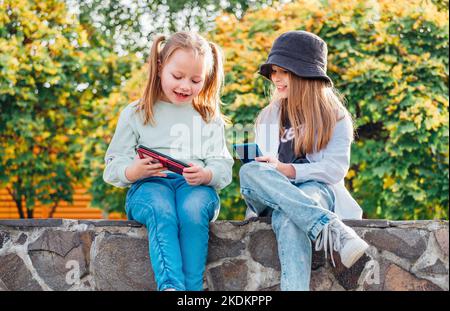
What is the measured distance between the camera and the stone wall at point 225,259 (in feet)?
9.96

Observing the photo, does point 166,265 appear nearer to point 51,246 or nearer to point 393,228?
point 51,246

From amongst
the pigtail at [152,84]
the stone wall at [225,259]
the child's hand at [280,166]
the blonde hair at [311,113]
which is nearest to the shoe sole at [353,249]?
the stone wall at [225,259]

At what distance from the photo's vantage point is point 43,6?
24.8 ft

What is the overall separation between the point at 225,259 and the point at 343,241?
1.96ft

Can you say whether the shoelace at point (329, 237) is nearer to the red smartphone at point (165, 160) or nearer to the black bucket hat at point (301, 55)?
the red smartphone at point (165, 160)

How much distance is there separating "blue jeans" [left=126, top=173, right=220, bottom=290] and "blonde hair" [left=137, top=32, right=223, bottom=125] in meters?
0.37

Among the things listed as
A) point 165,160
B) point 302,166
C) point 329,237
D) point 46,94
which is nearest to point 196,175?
point 165,160

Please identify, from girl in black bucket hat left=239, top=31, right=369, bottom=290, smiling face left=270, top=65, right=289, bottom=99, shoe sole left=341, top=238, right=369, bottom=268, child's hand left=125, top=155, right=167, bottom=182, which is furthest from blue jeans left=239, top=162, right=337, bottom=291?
smiling face left=270, top=65, right=289, bottom=99

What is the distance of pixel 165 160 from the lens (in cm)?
280

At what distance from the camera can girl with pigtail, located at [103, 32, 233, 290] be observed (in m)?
2.79

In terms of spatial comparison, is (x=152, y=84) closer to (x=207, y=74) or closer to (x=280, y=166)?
(x=207, y=74)

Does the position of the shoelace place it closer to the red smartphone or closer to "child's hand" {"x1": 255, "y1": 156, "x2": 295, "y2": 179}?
"child's hand" {"x1": 255, "y1": 156, "x2": 295, "y2": 179}

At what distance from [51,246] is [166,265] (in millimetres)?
672

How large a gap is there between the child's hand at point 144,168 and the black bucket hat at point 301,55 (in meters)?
0.76
